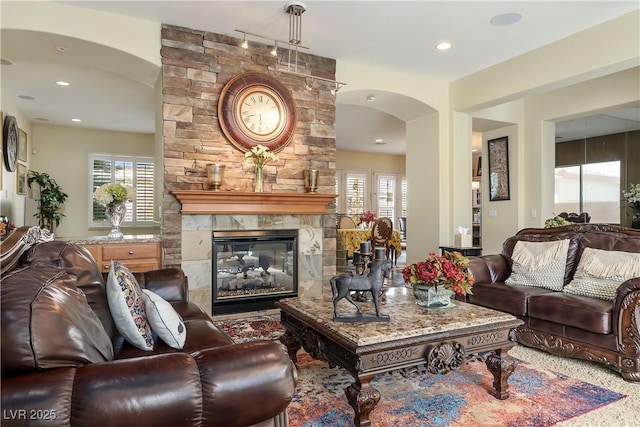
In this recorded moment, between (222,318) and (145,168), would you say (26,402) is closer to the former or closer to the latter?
(222,318)

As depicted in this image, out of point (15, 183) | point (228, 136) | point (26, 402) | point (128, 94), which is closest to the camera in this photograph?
point (26, 402)

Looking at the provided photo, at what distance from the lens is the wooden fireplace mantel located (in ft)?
12.7

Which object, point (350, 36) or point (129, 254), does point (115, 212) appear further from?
point (350, 36)

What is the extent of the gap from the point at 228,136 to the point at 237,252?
4.07 feet

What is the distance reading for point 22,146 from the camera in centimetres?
641

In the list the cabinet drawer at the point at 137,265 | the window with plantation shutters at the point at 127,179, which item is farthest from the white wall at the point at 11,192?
the cabinet drawer at the point at 137,265

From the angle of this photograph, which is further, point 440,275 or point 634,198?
point 634,198

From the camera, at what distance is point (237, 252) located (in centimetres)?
427

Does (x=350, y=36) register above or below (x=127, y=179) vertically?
above

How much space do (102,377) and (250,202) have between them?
10.2ft

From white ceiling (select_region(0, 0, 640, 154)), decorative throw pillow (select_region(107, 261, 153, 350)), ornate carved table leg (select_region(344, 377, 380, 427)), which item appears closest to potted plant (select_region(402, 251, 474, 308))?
ornate carved table leg (select_region(344, 377, 380, 427))

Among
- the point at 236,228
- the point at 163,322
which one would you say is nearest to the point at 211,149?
the point at 236,228

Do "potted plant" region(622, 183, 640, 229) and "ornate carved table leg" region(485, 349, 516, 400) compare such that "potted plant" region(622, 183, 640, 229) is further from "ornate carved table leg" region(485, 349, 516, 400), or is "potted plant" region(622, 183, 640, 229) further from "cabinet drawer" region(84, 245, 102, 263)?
"cabinet drawer" region(84, 245, 102, 263)

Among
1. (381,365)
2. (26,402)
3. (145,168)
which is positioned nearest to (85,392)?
(26,402)
